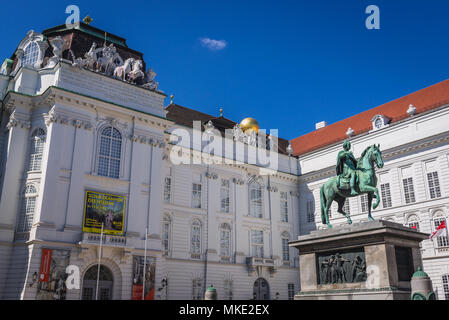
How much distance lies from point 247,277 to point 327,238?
2134cm

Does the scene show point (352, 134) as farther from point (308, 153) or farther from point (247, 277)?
point (247, 277)

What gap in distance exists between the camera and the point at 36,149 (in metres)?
28.1

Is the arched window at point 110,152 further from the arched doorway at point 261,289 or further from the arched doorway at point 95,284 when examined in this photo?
the arched doorway at point 261,289

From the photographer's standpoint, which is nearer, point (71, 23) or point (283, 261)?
point (71, 23)

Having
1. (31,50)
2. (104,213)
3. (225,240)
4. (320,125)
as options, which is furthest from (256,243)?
(31,50)

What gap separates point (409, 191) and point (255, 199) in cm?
1336

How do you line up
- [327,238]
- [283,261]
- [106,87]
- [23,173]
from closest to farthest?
[327,238] → [23,173] → [106,87] → [283,261]

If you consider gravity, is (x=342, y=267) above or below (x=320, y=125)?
below

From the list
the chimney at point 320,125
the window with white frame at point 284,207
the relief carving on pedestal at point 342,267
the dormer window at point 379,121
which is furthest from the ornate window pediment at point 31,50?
the chimney at point 320,125

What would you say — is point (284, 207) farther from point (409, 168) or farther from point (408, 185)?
point (409, 168)

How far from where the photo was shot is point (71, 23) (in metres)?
32.6

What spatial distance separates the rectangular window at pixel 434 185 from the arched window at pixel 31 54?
3020 cm

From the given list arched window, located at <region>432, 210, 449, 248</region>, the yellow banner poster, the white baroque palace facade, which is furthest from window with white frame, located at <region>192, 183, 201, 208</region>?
arched window, located at <region>432, 210, 449, 248</region>
